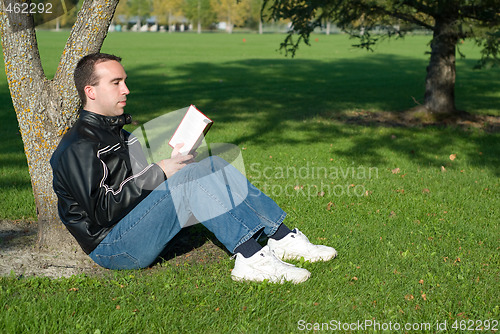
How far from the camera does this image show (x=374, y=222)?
17.6 feet

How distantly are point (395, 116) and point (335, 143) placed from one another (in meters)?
3.10

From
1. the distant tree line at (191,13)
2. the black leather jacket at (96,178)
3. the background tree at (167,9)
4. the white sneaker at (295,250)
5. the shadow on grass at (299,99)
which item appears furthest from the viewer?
the background tree at (167,9)

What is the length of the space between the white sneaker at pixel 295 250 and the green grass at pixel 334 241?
9 cm

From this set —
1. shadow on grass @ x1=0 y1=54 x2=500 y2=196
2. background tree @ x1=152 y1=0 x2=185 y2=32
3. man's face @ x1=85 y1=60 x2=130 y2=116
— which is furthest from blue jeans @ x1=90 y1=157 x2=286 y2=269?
background tree @ x1=152 y1=0 x2=185 y2=32

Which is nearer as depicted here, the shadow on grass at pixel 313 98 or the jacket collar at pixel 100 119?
the jacket collar at pixel 100 119

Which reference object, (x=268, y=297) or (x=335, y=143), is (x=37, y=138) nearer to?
(x=268, y=297)

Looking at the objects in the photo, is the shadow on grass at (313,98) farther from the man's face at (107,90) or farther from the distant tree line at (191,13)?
the distant tree line at (191,13)

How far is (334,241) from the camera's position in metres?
4.82

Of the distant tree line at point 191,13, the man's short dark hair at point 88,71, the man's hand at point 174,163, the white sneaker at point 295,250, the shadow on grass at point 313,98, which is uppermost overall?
the distant tree line at point 191,13

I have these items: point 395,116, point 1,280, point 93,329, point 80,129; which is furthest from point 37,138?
point 395,116

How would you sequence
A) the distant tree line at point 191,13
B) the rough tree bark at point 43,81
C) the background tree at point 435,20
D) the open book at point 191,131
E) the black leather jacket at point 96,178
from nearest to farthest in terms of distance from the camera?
the black leather jacket at point 96,178, the open book at point 191,131, the rough tree bark at point 43,81, the background tree at point 435,20, the distant tree line at point 191,13

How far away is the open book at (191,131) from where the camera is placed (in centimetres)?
380

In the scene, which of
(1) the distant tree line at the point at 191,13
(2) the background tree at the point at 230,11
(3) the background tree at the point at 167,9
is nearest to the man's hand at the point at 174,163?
(1) the distant tree line at the point at 191,13

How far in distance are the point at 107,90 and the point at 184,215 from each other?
1.00m
